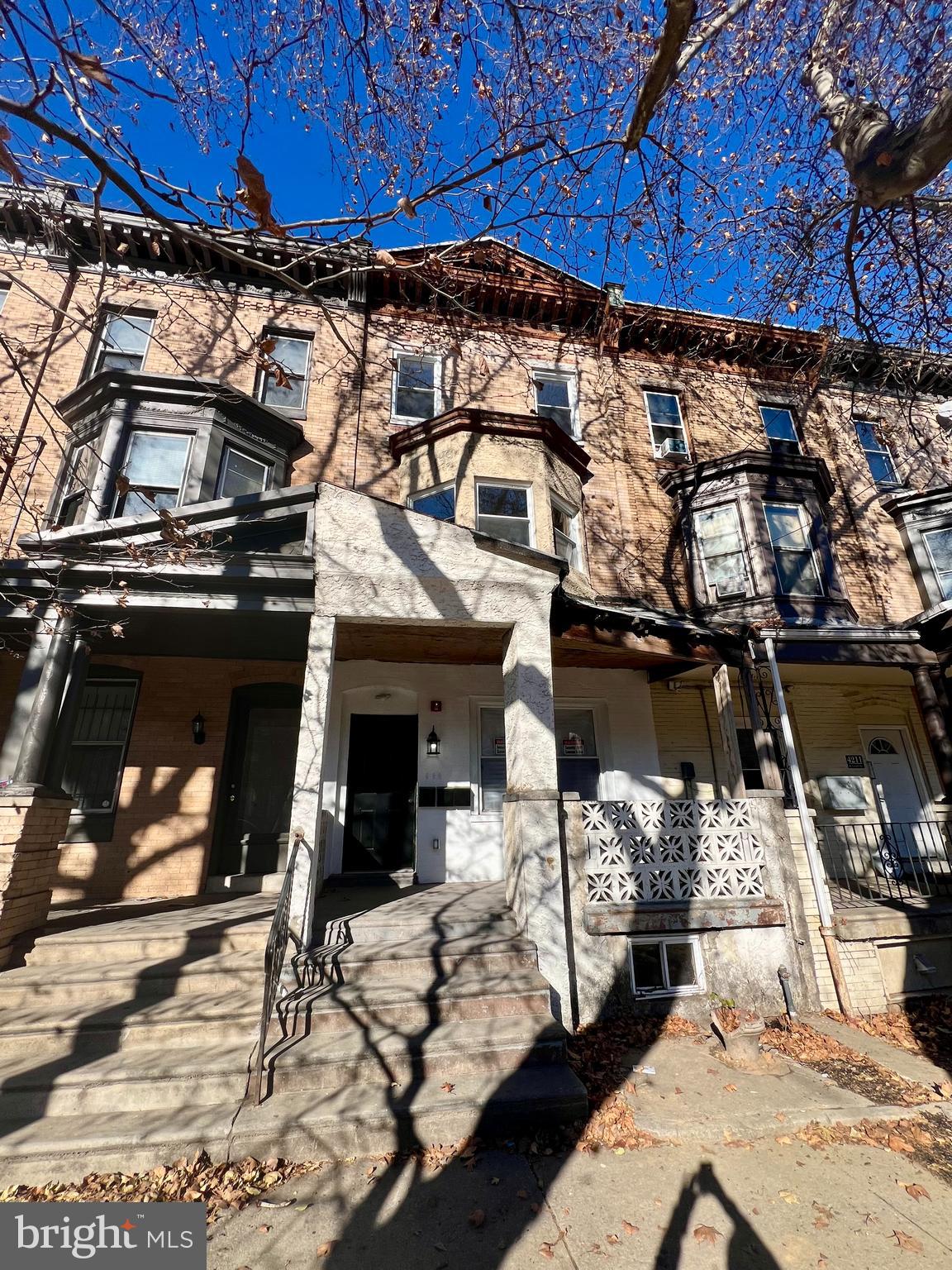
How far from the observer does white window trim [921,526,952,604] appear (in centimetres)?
1234

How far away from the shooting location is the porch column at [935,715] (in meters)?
8.98

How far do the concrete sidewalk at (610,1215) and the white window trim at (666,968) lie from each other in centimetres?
226

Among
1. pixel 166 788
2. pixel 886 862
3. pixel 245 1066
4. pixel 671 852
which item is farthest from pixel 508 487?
pixel 886 862

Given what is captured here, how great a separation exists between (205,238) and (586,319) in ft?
36.7

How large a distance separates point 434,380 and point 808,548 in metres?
8.92

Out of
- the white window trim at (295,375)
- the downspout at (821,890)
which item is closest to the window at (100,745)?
the white window trim at (295,375)

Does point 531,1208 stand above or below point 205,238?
below

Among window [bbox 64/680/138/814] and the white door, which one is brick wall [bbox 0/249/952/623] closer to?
the white door

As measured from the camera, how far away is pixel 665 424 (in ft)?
42.9

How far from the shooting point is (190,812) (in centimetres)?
826

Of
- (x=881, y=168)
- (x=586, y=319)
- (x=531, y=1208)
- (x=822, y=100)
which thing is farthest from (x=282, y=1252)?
(x=586, y=319)

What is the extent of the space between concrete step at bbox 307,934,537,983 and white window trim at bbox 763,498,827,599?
29.5 feet

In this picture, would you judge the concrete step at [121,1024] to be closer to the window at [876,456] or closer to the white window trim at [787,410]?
the white window trim at [787,410]

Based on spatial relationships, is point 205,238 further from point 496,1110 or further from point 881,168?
point 496,1110
